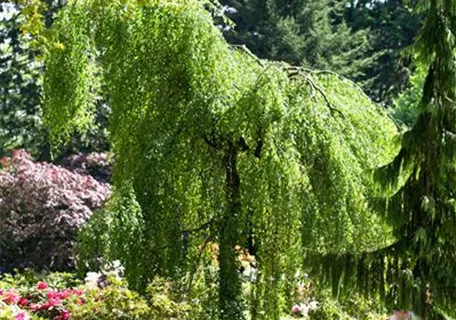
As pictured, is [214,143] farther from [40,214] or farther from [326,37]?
[326,37]

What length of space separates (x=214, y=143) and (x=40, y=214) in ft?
18.4

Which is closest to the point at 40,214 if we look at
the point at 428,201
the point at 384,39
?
the point at 428,201

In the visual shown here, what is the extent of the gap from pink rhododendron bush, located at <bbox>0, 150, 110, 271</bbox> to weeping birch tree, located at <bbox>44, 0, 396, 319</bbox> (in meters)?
4.51

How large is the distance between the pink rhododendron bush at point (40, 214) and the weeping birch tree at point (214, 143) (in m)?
4.51

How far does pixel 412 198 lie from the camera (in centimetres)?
416

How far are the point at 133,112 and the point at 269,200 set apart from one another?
51.9 inches

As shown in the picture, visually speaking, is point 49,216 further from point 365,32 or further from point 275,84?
point 365,32

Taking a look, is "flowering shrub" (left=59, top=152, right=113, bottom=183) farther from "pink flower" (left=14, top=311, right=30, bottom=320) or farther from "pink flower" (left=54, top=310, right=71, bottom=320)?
"pink flower" (left=14, top=311, right=30, bottom=320)

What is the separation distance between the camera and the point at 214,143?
5660 millimetres

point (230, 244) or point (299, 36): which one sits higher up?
point (299, 36)

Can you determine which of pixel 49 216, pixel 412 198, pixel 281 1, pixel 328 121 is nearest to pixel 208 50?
pixel 328 121

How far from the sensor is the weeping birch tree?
5336mm

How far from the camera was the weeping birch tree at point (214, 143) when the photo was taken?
5336 millimetres

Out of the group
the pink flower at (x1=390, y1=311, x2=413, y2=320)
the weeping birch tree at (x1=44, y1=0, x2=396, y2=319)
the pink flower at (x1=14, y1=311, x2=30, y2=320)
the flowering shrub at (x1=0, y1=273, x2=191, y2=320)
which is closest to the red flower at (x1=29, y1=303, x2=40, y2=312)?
the flowering shrub at (x1=0, y1=273, x2=191, y2=320)
